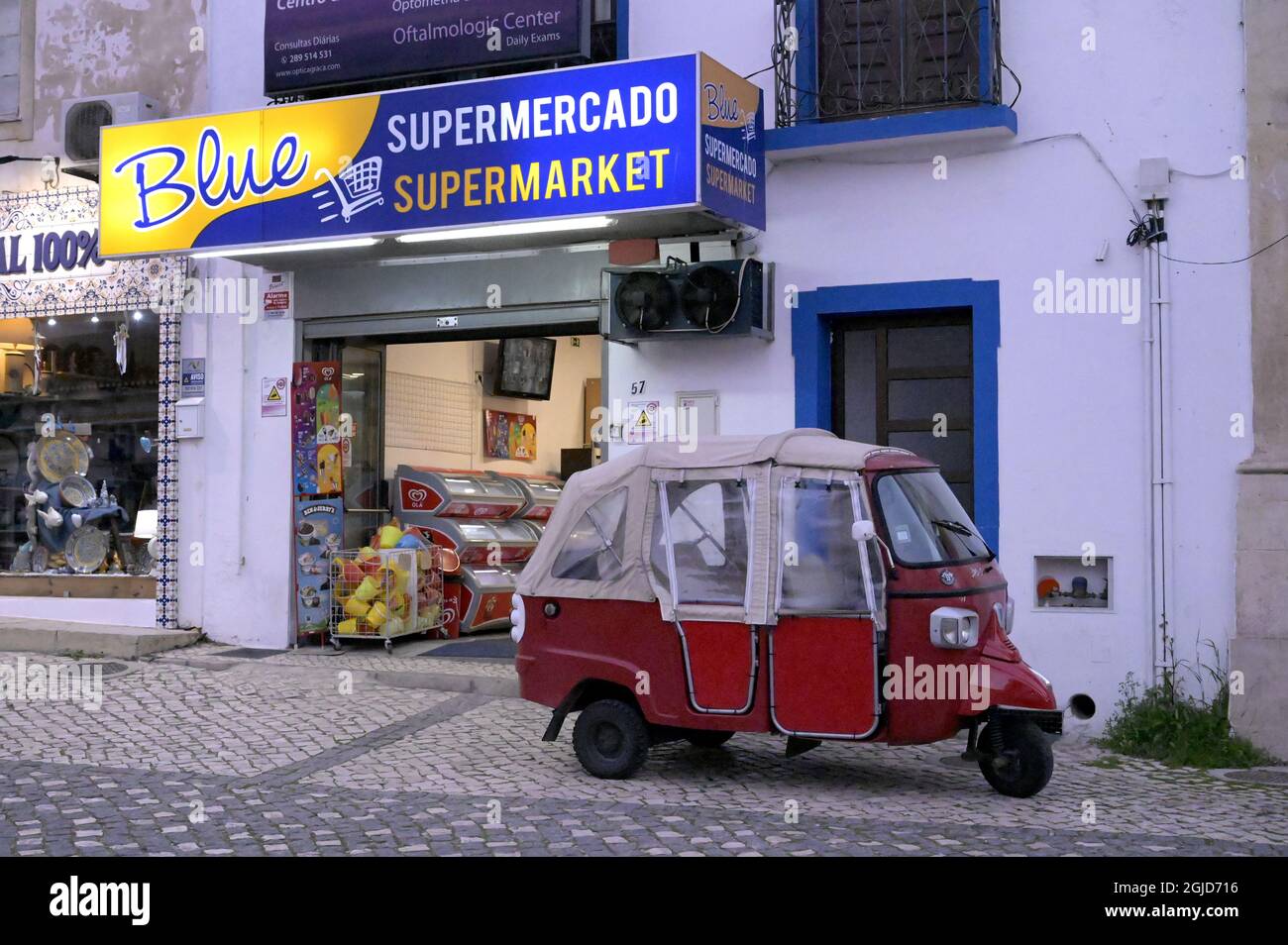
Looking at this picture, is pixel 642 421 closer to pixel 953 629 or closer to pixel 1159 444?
pixel 1159 444

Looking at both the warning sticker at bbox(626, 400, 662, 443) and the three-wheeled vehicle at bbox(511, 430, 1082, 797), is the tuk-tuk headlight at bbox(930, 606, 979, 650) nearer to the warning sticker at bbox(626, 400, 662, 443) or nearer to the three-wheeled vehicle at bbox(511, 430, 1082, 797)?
the three-wheeled vehicle at bbox(511, 430, 1082, 797)

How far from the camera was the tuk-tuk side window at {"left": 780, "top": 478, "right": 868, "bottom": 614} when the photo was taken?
7609mm

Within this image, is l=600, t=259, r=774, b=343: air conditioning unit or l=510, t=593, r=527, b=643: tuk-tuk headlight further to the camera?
l=600, t=259, r=774, b=343: air conditioning unit

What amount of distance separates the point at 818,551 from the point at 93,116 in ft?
29.4

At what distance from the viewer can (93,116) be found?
13.4m

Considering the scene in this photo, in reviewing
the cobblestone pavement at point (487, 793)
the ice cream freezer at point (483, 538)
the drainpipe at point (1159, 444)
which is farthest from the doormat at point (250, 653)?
the drainpipe at point (1159, 444)

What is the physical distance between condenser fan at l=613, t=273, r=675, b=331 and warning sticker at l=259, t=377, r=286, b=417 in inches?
142

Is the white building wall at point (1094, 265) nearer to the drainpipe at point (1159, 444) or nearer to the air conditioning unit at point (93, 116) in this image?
the drainpipe at point (1159, 444)

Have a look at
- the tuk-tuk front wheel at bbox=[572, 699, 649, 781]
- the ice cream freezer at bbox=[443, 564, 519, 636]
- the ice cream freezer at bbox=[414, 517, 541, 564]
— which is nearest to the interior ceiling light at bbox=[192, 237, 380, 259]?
the ice cream freezer at bbox=[414, 517, 541, 564]

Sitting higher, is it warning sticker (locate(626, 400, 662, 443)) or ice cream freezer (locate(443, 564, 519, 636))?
warning sticker (locate(626, 400, 662, 443))

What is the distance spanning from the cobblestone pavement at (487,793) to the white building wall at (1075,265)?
54.3 inches

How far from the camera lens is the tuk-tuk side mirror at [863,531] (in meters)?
7.51
